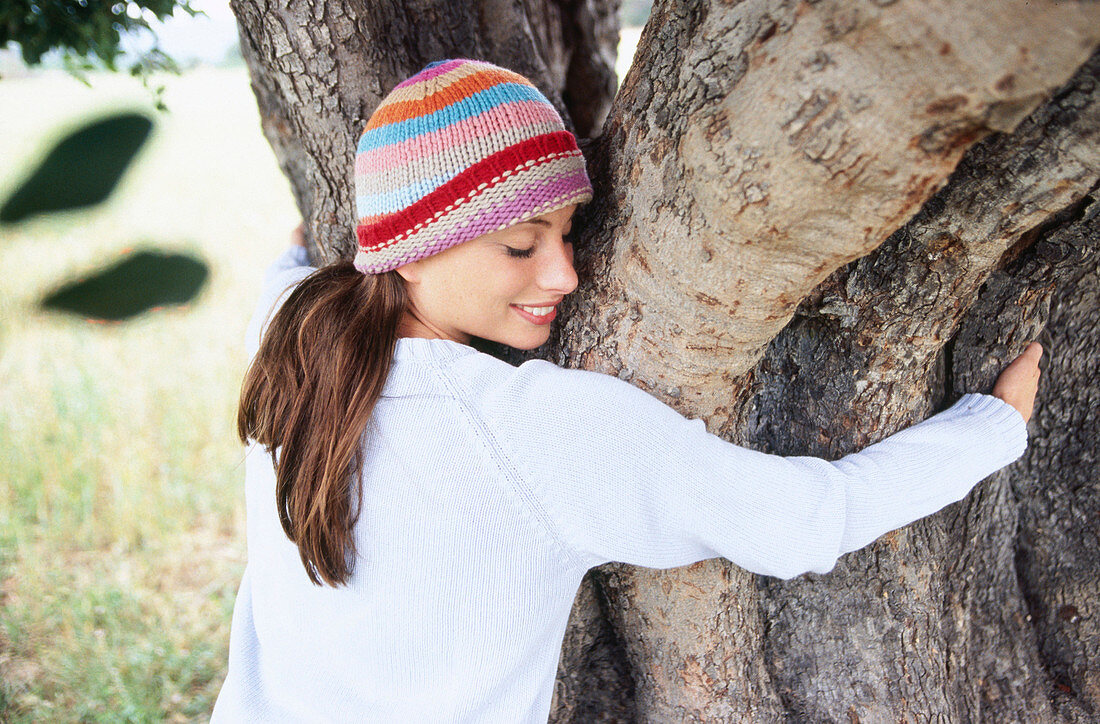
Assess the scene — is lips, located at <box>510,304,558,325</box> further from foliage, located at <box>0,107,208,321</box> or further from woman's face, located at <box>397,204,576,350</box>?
foliage, located at <box>0,107,208,321</box>

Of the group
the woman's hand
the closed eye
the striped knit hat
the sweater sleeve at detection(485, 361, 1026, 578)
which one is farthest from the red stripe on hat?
the woman's hand

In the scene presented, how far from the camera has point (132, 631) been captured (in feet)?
10.9

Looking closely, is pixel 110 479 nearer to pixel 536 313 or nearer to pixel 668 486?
pixel 536 313

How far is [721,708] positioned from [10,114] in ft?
10.8

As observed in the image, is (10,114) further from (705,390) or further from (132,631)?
(705,390)

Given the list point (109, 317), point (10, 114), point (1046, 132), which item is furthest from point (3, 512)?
point (1046, 132)

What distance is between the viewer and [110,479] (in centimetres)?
412

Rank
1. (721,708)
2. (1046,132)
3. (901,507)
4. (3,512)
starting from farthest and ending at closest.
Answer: (3,512), (721,708), (901,507), (1046,132)

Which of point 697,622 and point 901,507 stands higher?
point 901,507

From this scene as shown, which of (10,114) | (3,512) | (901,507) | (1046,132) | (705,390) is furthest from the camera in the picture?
(3,512)

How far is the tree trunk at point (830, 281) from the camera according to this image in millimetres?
938

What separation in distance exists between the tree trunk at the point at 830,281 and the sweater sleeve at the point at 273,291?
18cm

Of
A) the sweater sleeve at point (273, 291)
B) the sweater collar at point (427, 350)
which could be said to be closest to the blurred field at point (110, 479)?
the sweater sleeve at point (273, 291)

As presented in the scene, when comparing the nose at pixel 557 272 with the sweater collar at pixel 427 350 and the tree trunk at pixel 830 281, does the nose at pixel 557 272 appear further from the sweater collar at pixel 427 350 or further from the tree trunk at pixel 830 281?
the sweater collar at pixel 427 350
